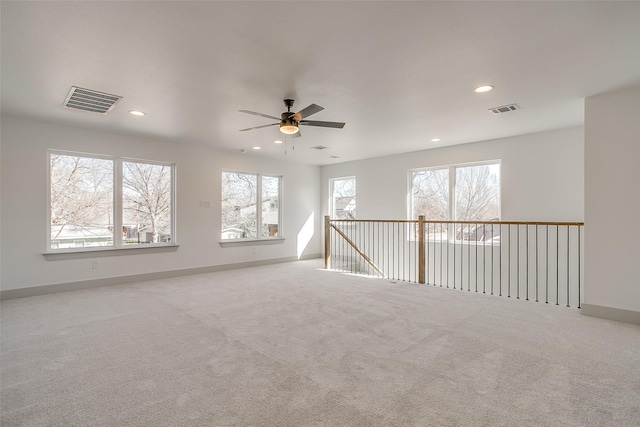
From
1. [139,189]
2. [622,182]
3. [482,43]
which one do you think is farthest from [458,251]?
[139,189]

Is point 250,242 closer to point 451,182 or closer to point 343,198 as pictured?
point 343,198

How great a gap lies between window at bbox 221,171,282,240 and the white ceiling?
8.92 ft

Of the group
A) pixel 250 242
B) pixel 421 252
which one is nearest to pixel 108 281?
pixel 250 242

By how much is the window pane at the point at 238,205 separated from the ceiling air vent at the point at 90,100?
10.4 ft

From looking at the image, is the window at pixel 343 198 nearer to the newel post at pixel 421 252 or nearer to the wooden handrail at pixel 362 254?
the wooden handrail at pixel 362 254

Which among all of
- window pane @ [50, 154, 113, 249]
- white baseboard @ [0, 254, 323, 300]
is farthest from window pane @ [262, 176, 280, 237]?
window pane @ [50, 154, 113, 249]

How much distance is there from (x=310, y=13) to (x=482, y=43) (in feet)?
4.79

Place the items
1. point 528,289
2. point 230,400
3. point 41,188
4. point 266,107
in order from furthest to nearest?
point 528,289 → point 41,188 → point 266,107 → point 230,400

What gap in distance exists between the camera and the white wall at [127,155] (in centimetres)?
468

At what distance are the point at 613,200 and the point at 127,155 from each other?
7174 millimetres

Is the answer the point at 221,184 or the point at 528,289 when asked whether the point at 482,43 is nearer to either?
the point at 528,289

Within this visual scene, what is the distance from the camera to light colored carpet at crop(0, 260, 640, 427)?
200cm

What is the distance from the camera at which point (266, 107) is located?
164 inches

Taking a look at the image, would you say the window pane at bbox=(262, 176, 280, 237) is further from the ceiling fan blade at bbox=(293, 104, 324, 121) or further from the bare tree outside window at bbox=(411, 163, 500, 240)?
the ceiling fan blade at bbox=(293, 104, 324, 121)
